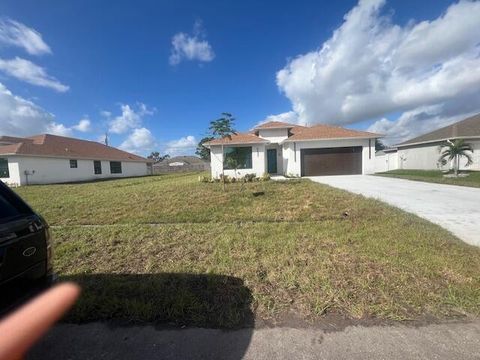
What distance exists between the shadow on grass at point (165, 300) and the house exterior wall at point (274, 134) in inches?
658

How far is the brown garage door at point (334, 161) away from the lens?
58.2ft

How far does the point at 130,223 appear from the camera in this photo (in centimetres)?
593

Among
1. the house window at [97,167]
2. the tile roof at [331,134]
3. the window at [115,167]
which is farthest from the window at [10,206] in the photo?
the window at [115,167]

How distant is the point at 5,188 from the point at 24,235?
0.55 meters

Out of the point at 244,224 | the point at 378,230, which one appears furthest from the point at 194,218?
the point at 378,230

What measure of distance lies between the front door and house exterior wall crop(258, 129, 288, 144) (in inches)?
41.9

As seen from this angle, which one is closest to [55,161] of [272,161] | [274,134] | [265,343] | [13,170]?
[13,170]

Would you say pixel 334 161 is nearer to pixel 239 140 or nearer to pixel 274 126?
pixel 274 126

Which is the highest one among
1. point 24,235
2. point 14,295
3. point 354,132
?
point 354,132

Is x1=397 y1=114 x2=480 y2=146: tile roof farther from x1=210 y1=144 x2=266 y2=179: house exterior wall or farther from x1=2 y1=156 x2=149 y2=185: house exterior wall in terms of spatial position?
x1=2 y1=156 x2=149 y2=185: house exterior wall

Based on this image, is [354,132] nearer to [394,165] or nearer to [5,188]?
[394,165]

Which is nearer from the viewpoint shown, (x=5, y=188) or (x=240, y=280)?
(x=5, y=188)

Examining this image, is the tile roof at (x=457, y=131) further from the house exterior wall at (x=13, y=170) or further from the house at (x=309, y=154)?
the house exterior wall at (x=13, y=170)

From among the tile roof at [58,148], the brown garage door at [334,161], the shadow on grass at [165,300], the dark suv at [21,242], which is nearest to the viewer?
the dark suv at [21,242]
